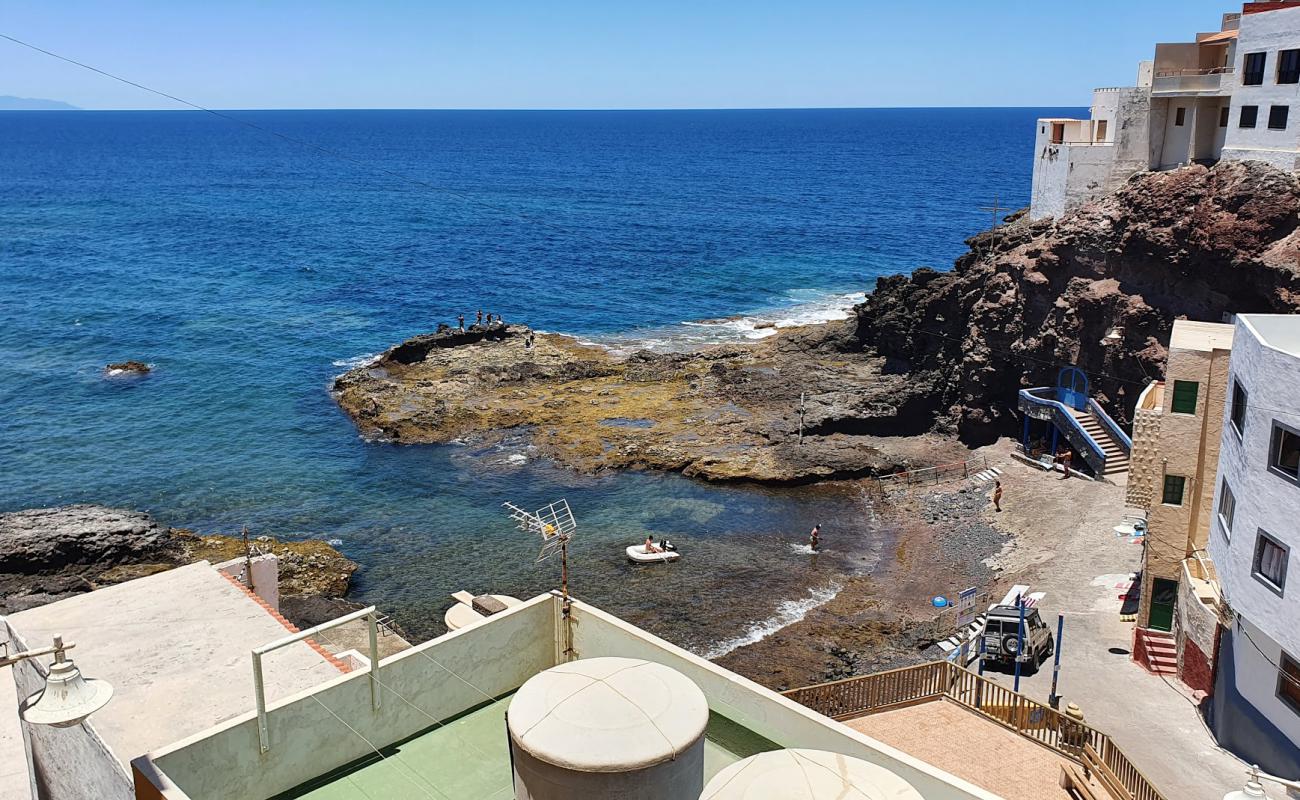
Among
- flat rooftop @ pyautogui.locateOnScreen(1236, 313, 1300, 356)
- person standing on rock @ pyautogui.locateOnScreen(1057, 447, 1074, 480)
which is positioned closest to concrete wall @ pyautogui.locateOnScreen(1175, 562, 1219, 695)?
flat rooftop @ pyautogui.locateOnScreen(1236, 313, 1300, 356)

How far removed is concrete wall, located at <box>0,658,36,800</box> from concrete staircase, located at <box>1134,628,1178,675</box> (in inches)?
1019

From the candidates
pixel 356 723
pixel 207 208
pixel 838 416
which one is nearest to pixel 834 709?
pixel 356 723

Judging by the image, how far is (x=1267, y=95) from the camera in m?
39.8

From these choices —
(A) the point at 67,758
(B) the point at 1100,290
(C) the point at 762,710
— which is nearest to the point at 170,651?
(A) the point at 67,758

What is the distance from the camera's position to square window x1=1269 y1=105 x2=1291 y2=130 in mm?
39094

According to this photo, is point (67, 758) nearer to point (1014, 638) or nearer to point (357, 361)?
point (1014, 638)

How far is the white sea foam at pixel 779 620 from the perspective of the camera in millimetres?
33219

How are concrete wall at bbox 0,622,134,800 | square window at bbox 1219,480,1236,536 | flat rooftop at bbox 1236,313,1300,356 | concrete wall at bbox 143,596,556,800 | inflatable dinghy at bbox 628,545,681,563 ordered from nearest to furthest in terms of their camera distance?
concrete wall at bbox 143,596,556,800 < concrete wall at bbox 0,622,134,800 < flat rooftop at bbox 1236,313,1300,356 < square window at bbox 1219,480,1236,536 < inflatable dinghy at bbox 628,545,681,563

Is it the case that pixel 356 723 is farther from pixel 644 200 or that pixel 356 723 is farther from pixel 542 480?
pixel 644 200

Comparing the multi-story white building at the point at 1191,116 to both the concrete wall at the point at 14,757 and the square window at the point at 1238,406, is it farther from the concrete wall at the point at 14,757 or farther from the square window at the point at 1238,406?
the concrete wall at the point at 14,757

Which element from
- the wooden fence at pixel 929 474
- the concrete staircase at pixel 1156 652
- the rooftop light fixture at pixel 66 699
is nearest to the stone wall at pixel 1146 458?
the concrete staircase at pixel 1156 652

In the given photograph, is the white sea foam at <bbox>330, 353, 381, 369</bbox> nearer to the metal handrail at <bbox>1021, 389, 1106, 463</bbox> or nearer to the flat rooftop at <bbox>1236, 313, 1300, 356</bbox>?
the metal handrail at <bbox>1021, 389, 1106, 463</bbox>

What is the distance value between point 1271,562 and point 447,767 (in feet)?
58.8

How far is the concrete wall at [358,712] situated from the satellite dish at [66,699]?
133cm
